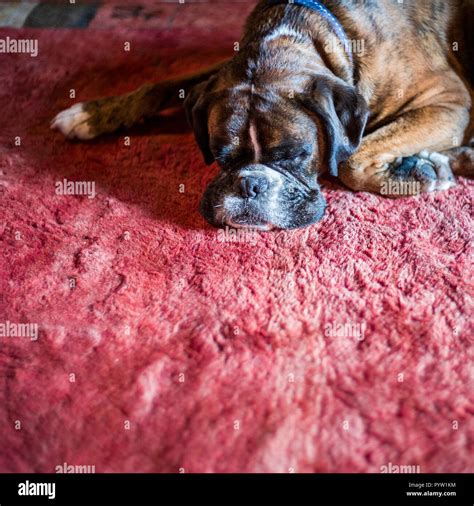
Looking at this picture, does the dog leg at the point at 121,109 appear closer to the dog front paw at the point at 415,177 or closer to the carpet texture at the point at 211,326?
the carpet texture at the point at 211,326

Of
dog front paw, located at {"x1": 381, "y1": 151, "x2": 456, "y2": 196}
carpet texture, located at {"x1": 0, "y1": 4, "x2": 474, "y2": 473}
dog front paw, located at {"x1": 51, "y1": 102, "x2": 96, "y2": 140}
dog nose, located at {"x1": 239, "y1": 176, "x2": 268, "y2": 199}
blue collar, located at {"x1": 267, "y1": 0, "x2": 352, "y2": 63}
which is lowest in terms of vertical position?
carpet texture, located at {"x1": 0, "y1": 4, "x2": 474, "y2": 473}

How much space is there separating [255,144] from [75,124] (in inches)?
37.7

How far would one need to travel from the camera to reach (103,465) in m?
1.41

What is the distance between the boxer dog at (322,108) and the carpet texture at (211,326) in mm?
108


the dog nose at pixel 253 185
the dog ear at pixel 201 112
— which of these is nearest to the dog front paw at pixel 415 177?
the dog nose at pixel 253 185

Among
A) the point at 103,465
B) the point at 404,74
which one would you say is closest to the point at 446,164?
the point at 404,74

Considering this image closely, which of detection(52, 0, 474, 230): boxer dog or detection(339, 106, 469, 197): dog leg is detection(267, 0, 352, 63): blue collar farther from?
detection(339, 106, 469, 197): dog leg

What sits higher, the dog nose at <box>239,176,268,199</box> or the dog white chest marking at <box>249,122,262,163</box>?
the dog white chest marking at <box>249,122,262,163</box>

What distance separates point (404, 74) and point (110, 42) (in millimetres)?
1600

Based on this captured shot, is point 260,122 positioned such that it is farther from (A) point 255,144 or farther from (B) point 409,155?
(B) point 409,155

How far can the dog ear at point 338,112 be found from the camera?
1.87m

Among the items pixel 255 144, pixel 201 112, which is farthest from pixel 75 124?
pixel 255 144

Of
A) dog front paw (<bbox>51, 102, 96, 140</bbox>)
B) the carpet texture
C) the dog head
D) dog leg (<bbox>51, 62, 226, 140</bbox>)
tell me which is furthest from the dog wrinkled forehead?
dog front paw (<bbox>51, 102, 96, 140</bbox>)

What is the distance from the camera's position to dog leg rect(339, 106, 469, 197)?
2121mm
